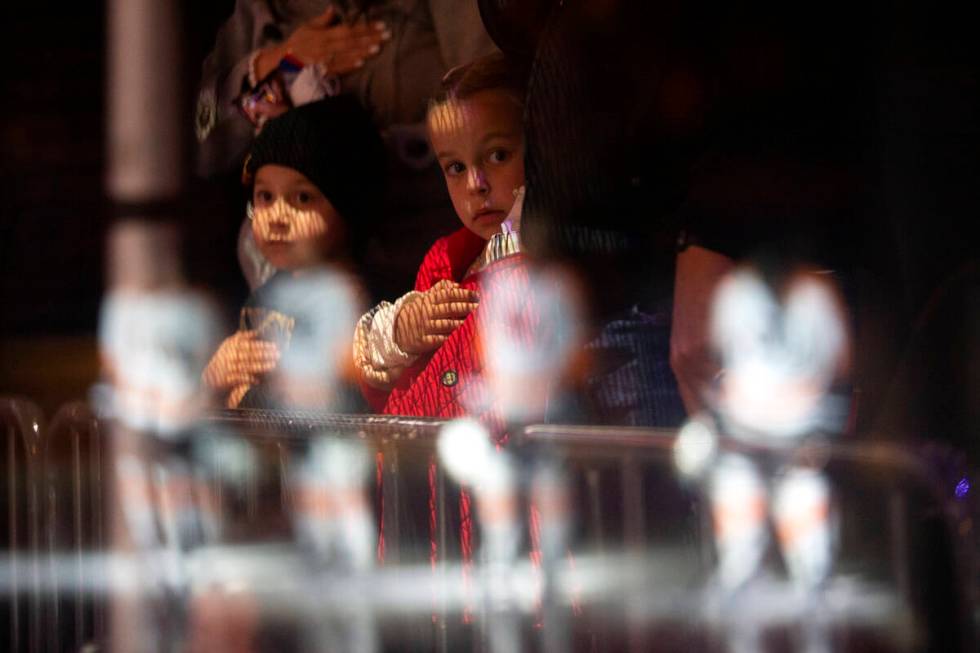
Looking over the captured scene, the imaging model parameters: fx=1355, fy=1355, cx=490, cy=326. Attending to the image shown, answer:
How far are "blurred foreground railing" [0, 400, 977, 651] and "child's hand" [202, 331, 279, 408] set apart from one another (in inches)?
5.9

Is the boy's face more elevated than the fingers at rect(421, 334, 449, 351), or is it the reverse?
the boy's face

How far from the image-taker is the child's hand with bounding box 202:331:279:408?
3996 millimetres

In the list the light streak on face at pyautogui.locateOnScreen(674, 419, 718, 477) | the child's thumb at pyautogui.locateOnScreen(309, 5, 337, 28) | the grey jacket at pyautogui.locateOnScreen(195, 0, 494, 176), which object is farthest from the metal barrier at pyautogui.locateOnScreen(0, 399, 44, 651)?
the light streak on face at pyautogui.locateOnScreen(674, 419, 718, 477)

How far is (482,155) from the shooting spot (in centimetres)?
330

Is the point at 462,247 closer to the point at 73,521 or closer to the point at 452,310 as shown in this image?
the point at 452,310

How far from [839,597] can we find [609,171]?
39.8 inches

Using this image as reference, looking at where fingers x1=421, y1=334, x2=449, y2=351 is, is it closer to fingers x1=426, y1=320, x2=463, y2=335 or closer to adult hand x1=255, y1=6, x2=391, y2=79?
fingers x1=426, y1=320, x2=463, y2=335

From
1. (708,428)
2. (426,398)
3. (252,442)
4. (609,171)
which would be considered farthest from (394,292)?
(708,428)

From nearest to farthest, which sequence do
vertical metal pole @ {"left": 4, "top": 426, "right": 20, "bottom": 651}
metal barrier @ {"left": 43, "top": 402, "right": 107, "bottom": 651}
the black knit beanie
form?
the black knit beanie < metal barrier @ {"left": 43, "top": 402, "right": 107, "bottom": 651} < vertical metal pole @ {"left": 4, "top": 426, "right": 20, "bottom": 651}

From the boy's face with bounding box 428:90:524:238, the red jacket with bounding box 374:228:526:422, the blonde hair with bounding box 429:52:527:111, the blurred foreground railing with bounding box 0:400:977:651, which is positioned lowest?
the blurred foreground railing with bounding box 0:400:977:651

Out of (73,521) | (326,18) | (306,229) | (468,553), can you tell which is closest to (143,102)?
(326,18)

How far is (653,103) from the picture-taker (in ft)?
9.46

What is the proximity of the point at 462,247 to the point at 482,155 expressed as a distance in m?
0.24

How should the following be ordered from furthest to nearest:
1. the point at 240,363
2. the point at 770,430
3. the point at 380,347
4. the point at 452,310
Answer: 1. the point at 240,363
2. the point at 380,347
3. the point at 452,310
4. the point at 770,430
